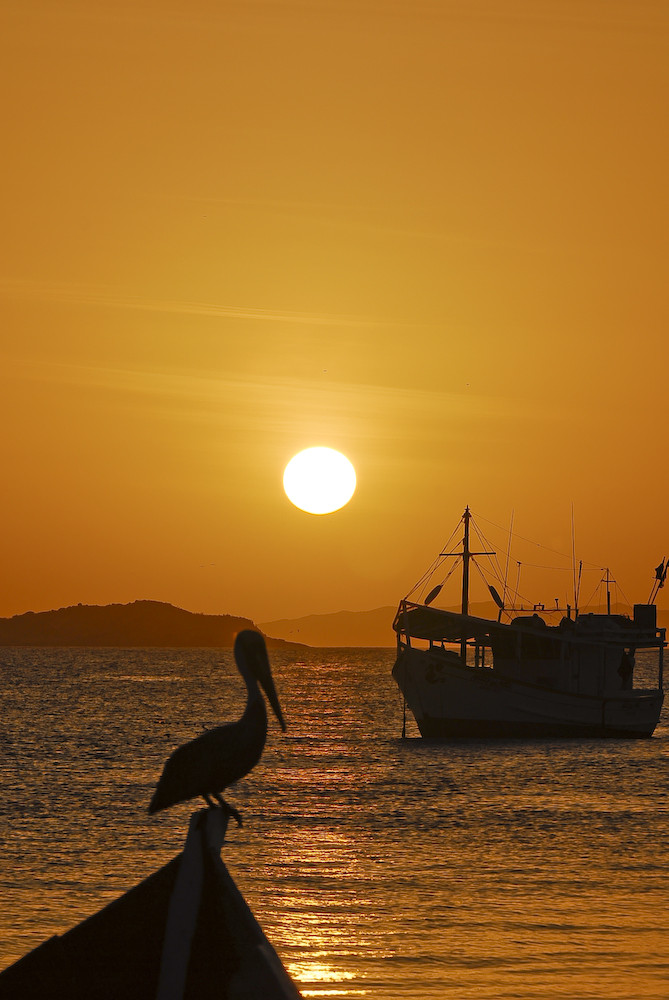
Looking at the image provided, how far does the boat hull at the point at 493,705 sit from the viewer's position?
74.1m

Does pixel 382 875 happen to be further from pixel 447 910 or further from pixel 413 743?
pixel 413 743

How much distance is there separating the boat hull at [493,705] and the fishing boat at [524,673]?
6 cm

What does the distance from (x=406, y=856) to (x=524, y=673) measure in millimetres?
39408

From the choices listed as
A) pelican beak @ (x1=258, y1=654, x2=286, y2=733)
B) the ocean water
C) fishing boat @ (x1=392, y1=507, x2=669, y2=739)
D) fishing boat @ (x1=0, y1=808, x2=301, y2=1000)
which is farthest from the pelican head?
fishing boat @ (x1=392, y1=507, x2=669, y2=739)

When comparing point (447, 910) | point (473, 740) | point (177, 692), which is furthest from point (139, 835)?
point (177, 692)

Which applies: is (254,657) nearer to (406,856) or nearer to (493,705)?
(406,856)

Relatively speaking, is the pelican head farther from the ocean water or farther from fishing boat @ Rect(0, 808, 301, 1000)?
the ocean water

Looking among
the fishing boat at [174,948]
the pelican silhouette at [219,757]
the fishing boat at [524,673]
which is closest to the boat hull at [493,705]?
the fishing boat at [524,673]

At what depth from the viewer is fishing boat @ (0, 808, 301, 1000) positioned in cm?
823

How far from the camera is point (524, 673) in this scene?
74.9m

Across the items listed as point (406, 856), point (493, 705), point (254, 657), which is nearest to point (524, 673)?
point (493, 705)

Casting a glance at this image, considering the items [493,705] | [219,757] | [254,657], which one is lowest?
[493,705]

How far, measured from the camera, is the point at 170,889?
843cm

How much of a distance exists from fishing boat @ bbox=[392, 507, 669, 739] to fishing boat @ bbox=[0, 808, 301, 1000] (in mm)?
64289
